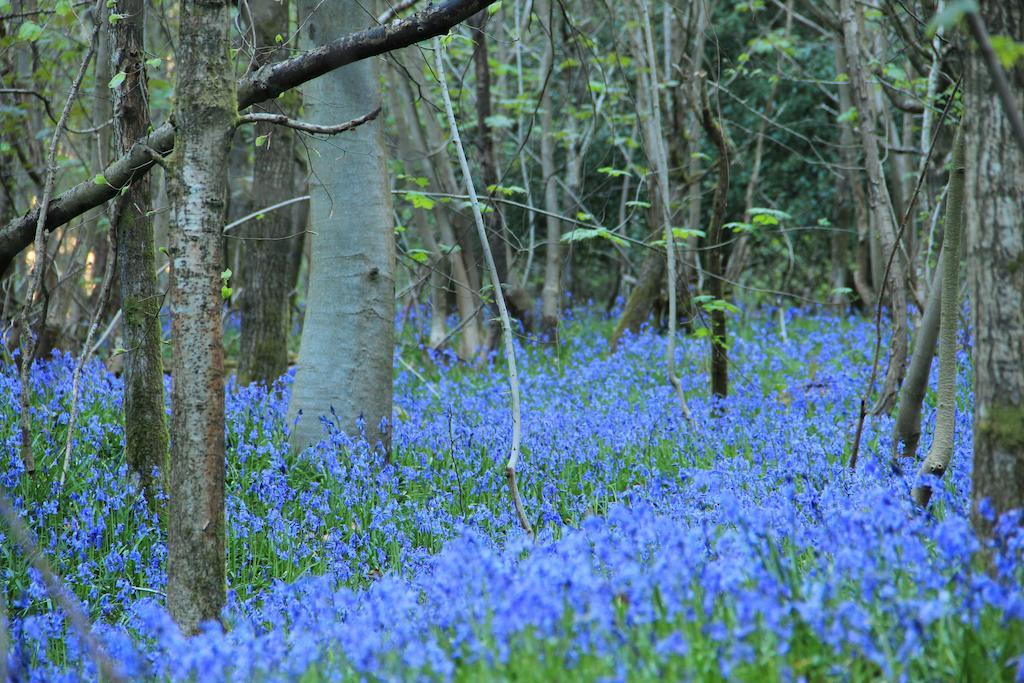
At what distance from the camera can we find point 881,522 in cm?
244

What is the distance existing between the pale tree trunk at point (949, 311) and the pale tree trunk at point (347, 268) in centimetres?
325

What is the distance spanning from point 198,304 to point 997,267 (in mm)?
2455

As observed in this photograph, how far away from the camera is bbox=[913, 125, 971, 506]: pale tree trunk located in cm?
367

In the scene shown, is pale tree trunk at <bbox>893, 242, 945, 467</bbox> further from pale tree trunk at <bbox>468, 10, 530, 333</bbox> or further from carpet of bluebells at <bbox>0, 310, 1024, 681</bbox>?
pale tree trunk at <bbox>468, 10, 530, 333</bbox>

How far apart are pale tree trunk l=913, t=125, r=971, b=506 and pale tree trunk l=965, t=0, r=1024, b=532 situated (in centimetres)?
108

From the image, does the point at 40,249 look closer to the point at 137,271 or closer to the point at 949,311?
the point at 137,271

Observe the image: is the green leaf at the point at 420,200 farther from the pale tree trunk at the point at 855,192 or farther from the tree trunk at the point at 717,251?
the pale tree trunk at the point at 855,192

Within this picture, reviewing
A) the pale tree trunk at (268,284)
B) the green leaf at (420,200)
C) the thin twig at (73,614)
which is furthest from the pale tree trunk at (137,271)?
the pale tree trunk at (268,284)

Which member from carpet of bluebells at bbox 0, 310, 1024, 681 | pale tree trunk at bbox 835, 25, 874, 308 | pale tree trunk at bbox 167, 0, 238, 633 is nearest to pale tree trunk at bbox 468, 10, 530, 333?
carpet of bluebells at bbox 0, 310, 1024, 681

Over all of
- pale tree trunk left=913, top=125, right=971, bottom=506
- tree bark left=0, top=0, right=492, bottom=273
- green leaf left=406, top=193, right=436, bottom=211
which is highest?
tree bark left=0, top=0, right=492, bottom=273

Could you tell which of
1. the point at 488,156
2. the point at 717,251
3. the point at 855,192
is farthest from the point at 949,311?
the point at 488,156

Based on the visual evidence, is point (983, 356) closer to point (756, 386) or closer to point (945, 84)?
point (756, 386)

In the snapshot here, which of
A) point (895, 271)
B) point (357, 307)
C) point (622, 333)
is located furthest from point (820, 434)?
point (622, 333)

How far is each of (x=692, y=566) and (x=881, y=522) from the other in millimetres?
526
